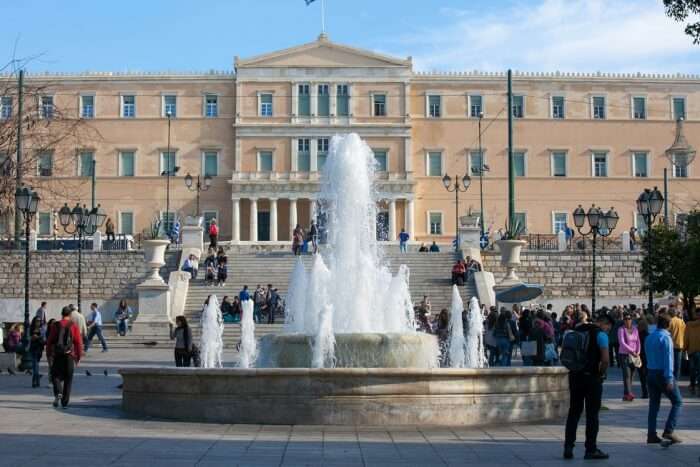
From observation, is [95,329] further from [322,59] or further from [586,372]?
[322,59]

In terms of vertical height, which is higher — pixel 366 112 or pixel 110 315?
pixel 366 112

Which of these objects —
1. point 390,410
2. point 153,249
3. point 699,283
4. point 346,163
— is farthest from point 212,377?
point 153,249

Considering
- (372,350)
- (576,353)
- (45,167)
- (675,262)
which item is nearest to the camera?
(576,353)

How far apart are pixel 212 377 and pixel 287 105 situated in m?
51.8

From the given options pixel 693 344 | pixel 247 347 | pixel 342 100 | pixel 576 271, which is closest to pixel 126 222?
pixel 342 100

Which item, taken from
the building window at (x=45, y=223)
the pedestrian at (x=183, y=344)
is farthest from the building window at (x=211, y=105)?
the pedestrian at (x=183, y=344)

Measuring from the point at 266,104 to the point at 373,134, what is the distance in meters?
6.68

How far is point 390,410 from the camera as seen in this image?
1241 centimetres

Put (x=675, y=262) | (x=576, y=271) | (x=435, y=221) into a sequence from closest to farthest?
(x=675, y=262) < (x=576, y=271) < (x=435, y=221)

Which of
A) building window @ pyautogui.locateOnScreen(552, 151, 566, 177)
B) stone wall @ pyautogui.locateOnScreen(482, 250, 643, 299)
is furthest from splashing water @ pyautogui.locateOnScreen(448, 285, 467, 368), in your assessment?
building window @ pyautogui.locateOnScreen(552, 151, 566, 177)

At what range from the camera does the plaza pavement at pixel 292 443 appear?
32.6 feet

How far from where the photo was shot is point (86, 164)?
63969 mm

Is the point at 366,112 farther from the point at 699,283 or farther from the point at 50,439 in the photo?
the point at 50,439

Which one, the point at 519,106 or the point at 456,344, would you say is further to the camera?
the point at 519,106
